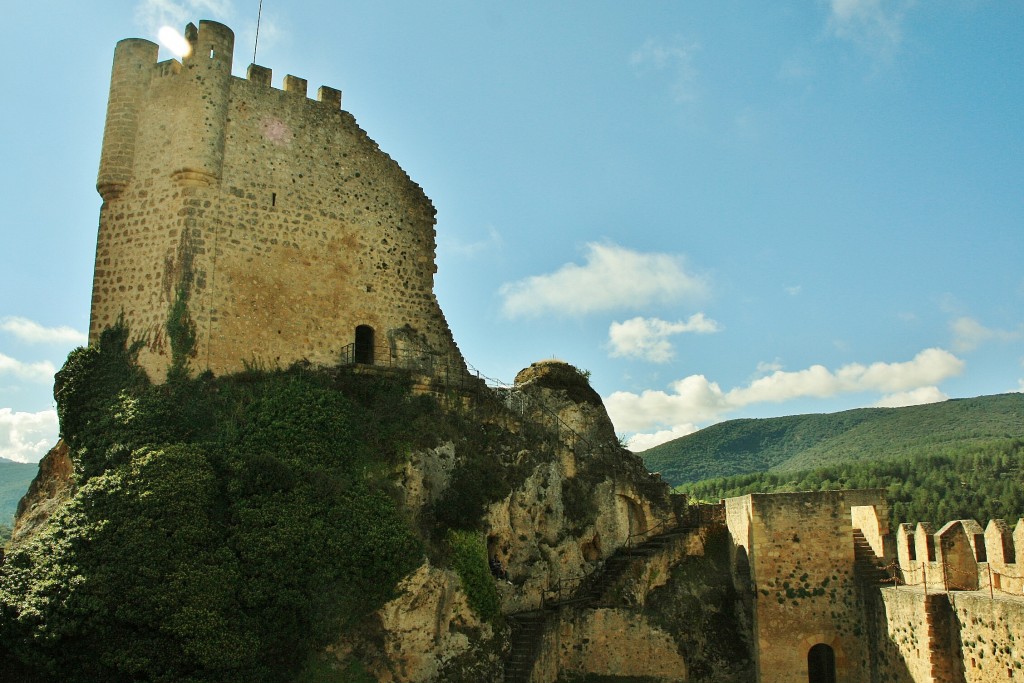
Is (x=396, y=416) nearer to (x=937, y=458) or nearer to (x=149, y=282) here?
(x=149, y=282)

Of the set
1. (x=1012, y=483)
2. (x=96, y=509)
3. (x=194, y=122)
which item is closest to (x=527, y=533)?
(x=96, y=509)

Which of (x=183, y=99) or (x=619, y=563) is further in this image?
(x=619, y=563)

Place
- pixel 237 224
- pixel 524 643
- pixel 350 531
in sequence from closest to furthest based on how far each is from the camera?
pixel 350 531
pixel 524 643
pixel 237 224

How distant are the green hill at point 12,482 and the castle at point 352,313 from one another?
105343 mm

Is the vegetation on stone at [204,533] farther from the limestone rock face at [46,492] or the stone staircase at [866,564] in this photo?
the stone staircase at [866,564]

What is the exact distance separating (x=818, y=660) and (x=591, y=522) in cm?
646

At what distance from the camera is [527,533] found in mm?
19672

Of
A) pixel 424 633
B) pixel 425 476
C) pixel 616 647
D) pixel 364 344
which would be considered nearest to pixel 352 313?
pixel 364 344

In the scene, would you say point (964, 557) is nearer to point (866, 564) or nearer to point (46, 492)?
point (866, 564)

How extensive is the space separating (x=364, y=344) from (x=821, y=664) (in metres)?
13.7

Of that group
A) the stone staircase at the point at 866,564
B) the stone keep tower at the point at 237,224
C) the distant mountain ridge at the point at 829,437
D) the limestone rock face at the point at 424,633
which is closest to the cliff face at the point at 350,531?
the limestone rock face at the point at 424,633

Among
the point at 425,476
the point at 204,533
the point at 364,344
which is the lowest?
the point at 204,533

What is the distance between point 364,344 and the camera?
20.8 metres

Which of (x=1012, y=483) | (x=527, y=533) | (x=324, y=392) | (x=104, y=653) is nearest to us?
(x=104, y=653)
